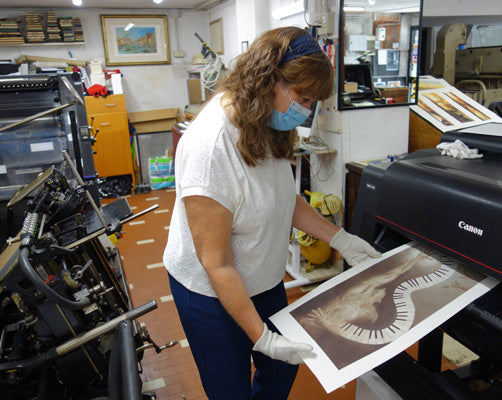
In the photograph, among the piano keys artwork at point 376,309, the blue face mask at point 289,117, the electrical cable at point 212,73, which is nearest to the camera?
the piano keys artwork at point 376,309

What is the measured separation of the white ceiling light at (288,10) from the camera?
315cm

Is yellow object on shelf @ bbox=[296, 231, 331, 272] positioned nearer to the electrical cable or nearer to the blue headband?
the blue headband

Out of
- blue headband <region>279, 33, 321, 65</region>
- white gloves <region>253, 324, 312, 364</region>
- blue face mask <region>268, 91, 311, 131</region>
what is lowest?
white gloves <region>253, 324, 312, 364</region>

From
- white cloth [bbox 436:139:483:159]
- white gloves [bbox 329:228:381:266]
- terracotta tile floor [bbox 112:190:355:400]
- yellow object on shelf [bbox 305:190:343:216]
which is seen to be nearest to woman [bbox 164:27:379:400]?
white gloves [bbox 329:228:381:266]

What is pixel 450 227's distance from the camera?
106 centimetres

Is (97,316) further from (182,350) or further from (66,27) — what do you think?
(66,27)

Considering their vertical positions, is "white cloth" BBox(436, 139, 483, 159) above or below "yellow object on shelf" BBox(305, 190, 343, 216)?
above

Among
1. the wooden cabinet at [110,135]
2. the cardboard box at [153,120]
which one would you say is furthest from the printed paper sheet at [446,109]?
the cardboard box at [153,120]

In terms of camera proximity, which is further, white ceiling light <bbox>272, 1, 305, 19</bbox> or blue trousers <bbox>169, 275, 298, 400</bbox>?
white ceiling light <bbox>272, 1, 305, 19</bbox>

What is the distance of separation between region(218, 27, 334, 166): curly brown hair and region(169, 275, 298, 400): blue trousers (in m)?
0.43

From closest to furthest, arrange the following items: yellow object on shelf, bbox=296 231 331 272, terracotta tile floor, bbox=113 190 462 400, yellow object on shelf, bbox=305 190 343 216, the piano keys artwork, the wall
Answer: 1. the piano keys artwork
2. terracotta tile floor, bbox=113 190 462 400
3. yellow object on shelf, bbox=305 190 343 216
4. yellow object on shelf, bbox=296 231 331 272
5. the wall

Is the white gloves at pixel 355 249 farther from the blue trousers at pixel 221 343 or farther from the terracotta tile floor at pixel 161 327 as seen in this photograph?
the terracotta tile floor at pixel 161 327

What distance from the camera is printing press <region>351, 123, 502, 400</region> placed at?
0.96 m

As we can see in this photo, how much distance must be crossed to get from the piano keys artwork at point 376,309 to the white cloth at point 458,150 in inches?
14.8
